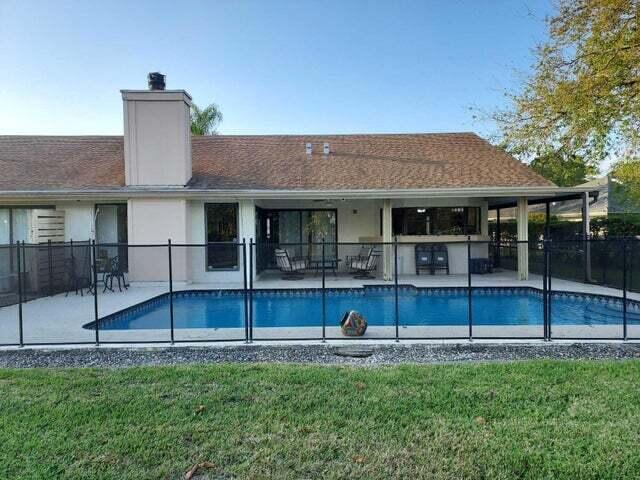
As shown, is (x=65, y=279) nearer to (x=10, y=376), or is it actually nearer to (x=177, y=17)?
(x=10, y=376)

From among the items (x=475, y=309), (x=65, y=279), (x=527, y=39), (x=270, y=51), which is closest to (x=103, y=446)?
(x=475, y=309)

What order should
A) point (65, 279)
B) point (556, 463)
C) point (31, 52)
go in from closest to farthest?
1. point (556, 463)
2. point (65, 279)
3. point (31, 52)

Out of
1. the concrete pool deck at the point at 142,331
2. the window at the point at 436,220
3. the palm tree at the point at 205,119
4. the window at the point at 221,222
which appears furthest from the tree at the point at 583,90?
the palm tree at the point at 205,119

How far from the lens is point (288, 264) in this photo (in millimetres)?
13812

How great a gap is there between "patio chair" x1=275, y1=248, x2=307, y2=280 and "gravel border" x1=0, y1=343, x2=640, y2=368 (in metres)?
7.32

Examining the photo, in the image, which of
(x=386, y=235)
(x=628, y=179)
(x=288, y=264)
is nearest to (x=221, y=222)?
(x=288, y=264)

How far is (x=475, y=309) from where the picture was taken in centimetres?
1012

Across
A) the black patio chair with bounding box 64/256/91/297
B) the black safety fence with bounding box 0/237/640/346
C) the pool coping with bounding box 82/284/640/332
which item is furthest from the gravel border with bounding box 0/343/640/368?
the black patio chair with bounding box 64/256/91/297

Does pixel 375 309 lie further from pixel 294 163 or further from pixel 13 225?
pixel 13 225

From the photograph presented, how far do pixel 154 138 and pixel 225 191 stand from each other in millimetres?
2910

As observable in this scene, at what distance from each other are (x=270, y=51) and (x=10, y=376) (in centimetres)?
1534

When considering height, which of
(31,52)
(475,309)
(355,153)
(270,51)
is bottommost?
(475,309)

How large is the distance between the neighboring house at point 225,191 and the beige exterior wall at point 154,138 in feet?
0.10

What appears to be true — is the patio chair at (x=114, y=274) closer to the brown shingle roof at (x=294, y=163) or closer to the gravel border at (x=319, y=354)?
the brown shingle roof at (x=294, y=163)
